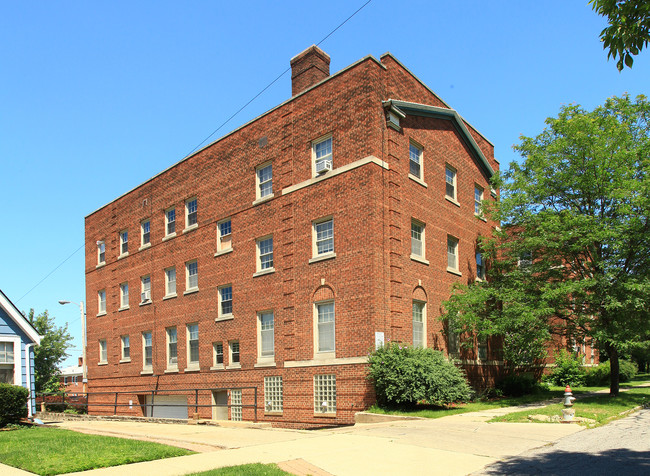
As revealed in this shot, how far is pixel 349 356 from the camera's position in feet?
65.5

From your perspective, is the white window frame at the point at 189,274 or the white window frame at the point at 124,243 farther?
the white window frame at the point at 124,243

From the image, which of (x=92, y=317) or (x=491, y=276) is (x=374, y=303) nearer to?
(x=491, y=276)

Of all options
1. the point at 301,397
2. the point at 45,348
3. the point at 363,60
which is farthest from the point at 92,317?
the point at 363,60

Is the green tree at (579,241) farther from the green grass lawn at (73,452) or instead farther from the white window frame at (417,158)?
the green grass lawn at (73,452)

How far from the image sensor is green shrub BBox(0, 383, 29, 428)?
704 inches

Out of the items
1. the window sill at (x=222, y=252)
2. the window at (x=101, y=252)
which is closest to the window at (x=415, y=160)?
the window sill at (x=222, y=252)

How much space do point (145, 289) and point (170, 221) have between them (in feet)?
13.8

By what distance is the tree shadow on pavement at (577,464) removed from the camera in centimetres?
940

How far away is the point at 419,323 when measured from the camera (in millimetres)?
22297

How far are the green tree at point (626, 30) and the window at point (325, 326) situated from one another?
15.3 metres

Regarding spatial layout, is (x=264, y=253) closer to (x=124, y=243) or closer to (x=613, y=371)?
(x=124, y=243)

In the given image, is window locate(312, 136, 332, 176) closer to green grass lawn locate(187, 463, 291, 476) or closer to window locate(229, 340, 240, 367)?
window locate(229, 340, 240, 367)

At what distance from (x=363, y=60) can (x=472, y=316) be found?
408 inches

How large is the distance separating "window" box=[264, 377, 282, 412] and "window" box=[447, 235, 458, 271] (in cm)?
874
